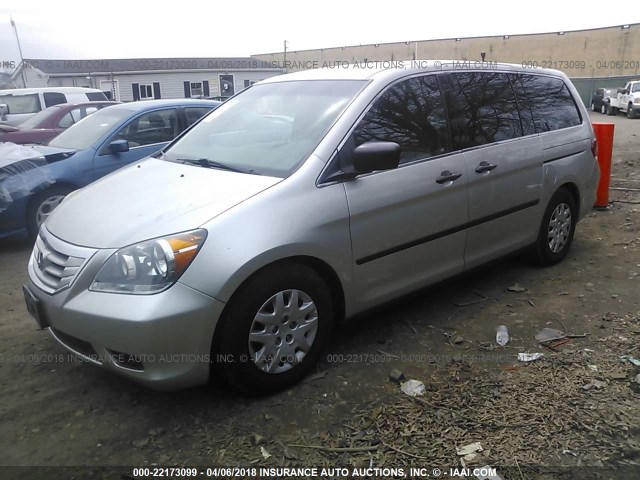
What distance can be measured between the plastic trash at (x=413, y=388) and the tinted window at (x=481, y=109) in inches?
66.2

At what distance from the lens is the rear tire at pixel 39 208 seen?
586cm

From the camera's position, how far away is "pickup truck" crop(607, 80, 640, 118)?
23.8m

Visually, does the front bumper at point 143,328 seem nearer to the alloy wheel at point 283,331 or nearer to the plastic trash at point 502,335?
the alloy wheel at point 283,331

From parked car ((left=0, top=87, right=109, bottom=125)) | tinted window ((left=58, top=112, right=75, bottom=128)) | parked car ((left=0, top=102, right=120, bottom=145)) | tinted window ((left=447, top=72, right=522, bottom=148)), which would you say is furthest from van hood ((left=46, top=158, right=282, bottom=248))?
parked car ((left=0, top=87, right=109, bottom=125))

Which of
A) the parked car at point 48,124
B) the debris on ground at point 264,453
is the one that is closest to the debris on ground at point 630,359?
the debris on ground at point 264,453

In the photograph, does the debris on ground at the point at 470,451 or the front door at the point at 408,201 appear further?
the front door at the point at 408,201

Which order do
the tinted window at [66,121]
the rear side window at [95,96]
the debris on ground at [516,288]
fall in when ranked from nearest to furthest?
1. the debris on ground at [516,288]
2. the tinted window at [66,121]
3. the rear side window at [95,96]

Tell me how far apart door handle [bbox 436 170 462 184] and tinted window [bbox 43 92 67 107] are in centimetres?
1358

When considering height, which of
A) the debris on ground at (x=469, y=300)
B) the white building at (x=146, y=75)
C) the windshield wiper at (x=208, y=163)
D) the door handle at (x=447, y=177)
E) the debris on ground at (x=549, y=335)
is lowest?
the debris on ground at (x=549, y=335)

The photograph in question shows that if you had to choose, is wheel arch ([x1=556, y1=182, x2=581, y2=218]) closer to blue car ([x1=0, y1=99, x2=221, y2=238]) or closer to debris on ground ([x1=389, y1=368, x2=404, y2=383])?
debris on ground ([x1=389, y1=368, x2=404, y2=383])

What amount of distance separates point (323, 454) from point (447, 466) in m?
0.57

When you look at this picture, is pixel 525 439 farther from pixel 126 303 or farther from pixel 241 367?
pixel 126 303

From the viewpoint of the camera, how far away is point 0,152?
240 inches

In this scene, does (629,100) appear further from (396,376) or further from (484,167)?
(396,376)
